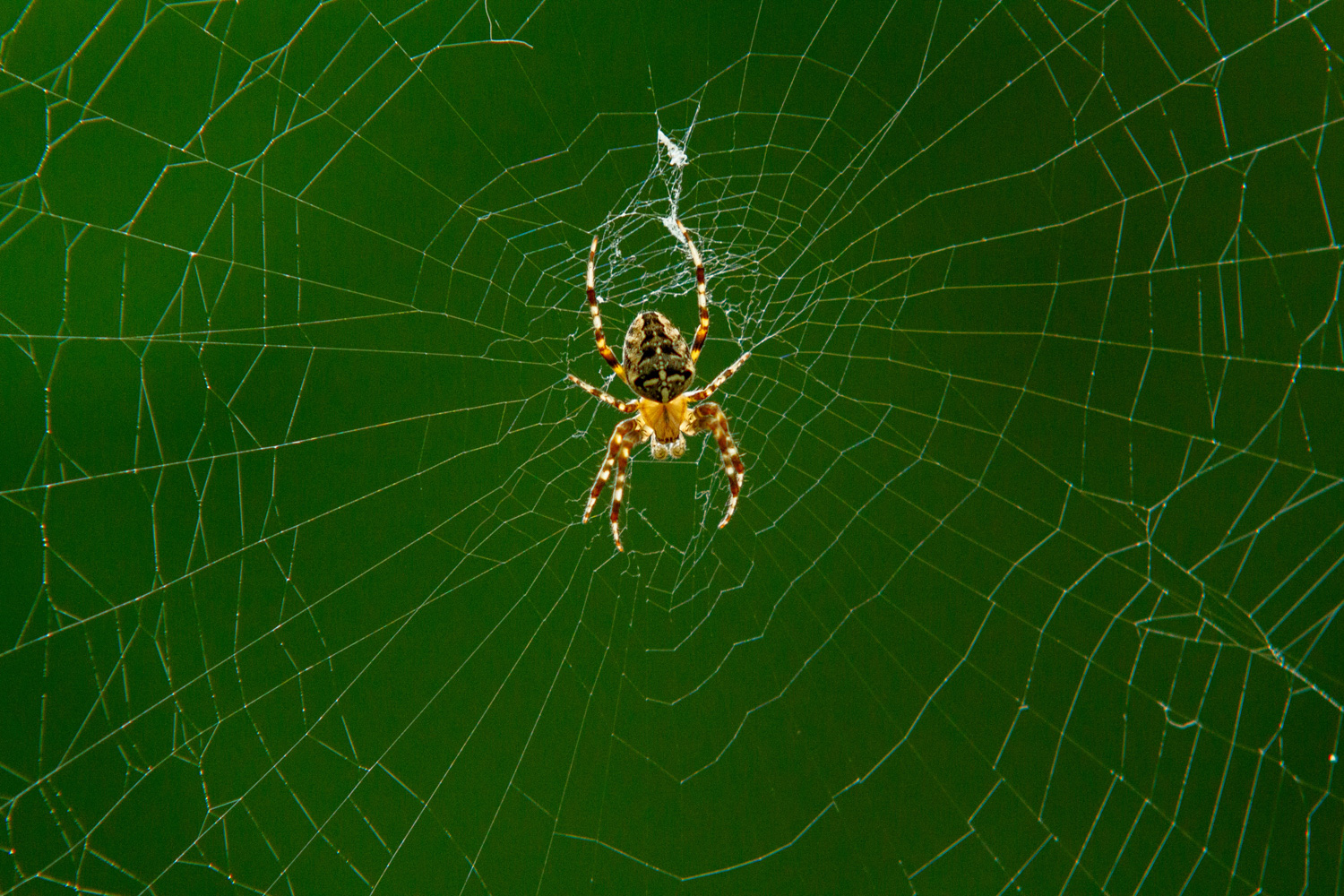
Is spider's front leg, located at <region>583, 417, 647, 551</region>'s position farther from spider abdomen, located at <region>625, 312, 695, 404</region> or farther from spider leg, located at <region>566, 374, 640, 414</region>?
spider abdomen, located at <region>625, 312, 695, 404</region>

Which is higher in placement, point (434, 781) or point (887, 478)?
point (887, 478)

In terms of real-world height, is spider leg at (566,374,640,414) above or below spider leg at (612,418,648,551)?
above

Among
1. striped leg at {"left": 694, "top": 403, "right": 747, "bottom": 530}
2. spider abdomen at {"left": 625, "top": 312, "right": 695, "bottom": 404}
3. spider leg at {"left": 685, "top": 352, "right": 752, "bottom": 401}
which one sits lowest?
striped leg at {"left": 694, "top": 403, "right": 747, "bottom": 530}

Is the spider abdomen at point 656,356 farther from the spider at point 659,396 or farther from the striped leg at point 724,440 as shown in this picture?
the striped leg at point 724,440

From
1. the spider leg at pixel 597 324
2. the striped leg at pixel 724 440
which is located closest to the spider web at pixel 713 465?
the spider leg at pixel 597 324

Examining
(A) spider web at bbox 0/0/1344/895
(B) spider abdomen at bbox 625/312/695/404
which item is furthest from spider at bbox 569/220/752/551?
(A) spider web at bbox 0/0/1344/895

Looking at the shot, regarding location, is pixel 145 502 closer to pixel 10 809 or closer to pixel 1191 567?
pixel 10 809

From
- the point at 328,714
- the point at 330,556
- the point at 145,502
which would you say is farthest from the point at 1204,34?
the point at 145,502
